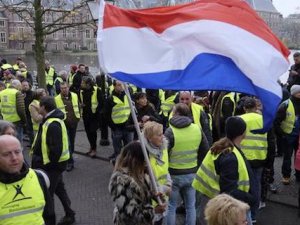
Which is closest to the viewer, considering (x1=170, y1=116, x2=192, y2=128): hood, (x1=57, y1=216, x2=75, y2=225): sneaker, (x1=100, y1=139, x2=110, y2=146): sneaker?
(x1=170, y1=116, x2=192, y2=128): hood

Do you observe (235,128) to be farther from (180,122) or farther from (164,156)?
(180,122)

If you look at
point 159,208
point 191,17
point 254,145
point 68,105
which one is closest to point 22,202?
point 159,208

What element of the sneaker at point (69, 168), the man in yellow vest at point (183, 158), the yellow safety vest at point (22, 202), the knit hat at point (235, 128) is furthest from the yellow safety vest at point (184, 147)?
the sneaker at point (69, 168)

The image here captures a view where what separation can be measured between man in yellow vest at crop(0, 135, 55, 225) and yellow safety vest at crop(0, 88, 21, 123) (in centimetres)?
647

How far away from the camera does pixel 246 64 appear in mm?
3811

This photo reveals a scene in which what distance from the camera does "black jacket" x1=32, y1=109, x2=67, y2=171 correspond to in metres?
5.62

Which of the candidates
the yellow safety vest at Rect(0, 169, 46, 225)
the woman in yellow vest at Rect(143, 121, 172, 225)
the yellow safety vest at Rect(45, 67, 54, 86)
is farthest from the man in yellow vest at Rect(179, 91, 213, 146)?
the yellow safety vest at Rect(45, 67, 54, 86)

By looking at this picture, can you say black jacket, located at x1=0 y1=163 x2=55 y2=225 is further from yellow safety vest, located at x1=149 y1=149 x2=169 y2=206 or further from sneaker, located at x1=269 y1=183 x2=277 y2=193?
sneaker, located at x1=269 y1=183 x2=277 y2=193

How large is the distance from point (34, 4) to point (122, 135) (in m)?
6.58

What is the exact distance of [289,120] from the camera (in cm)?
742

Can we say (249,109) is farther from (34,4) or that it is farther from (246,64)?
(34,4)

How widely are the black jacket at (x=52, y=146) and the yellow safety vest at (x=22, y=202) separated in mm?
2192

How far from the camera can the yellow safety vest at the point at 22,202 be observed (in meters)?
3.27

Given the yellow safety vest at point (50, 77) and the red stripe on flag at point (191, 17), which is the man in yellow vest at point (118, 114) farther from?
the yellow safety vest at point (50, 77)
